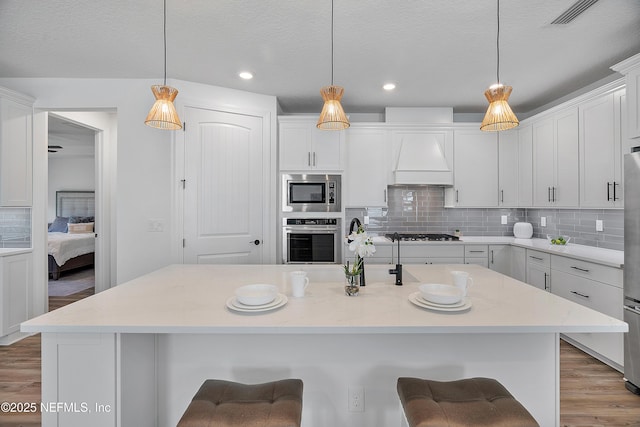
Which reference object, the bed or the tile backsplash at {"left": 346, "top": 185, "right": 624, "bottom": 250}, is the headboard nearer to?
the bed

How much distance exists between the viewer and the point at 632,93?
2.29 meters

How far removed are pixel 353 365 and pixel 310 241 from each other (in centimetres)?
221

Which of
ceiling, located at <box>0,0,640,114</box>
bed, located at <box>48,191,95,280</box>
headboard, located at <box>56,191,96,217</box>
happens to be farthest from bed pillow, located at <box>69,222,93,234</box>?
ceiling, located at <box>0,0,640,114</box>

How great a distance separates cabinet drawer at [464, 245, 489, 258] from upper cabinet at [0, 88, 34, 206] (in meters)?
4.72

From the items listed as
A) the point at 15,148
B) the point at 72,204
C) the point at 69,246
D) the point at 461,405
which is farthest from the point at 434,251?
the point at 72,204

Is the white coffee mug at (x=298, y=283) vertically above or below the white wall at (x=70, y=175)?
below

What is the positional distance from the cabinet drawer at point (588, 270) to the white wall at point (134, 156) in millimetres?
3720

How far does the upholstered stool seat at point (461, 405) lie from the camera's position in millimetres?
1056

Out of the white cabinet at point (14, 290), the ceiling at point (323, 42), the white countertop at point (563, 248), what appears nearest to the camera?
the ceiling at point (323, 42)

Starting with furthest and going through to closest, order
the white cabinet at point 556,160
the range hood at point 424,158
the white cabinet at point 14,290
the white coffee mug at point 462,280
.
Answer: the range hood at point 424,158 < the white cabinet at point 556,160 < the white cabinet at point 14,290 < the white coffee mug at point 462,280

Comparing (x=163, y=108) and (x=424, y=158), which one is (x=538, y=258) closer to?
(x=424, y=158)

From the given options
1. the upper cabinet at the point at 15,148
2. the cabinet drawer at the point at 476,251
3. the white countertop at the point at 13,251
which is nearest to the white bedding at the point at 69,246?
the white countertop at the point at 13,251

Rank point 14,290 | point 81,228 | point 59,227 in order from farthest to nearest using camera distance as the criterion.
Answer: point 59,227
point 81,228
point 14,290

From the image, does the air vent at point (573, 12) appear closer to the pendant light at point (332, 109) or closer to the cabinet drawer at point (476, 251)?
the pendant light at point (332, 109)
